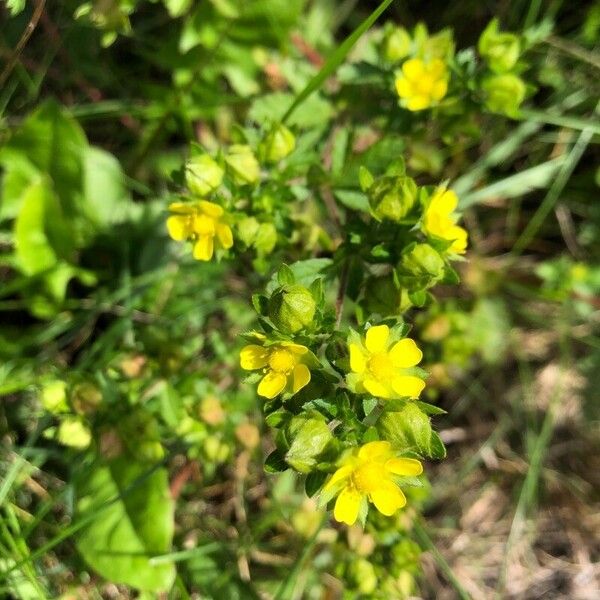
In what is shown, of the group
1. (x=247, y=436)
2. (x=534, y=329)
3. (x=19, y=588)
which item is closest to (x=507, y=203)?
(x=534, y=329)

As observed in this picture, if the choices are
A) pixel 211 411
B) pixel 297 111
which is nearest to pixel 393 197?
pixel 297 111

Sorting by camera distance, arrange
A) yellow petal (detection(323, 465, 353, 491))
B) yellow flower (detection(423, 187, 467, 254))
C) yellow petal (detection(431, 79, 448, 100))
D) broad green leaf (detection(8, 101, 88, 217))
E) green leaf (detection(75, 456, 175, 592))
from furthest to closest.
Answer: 1. broad green leaf (detection(8, 101, 88, 217))
2. green leaf (detection(75, 456, 175, 592))
3. yellow petal (detection(431, 79, 448, 100))
4. yellow flower (detection(423, 187, 467, 254))
5. yellow petal (detection(323, 465, 353, 491))

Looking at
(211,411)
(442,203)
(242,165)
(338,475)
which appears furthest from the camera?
(211,411)

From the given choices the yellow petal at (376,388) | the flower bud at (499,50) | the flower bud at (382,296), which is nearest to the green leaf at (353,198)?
the flower bud at (382,296)

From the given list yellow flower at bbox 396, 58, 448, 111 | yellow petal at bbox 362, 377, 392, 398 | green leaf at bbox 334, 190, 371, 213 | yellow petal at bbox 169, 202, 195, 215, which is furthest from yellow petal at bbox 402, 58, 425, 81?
yellow petal at bbox 362, 377, 392, 398

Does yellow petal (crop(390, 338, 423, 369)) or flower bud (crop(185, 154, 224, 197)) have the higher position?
flower bud (crop(185, 154, 224, 197))

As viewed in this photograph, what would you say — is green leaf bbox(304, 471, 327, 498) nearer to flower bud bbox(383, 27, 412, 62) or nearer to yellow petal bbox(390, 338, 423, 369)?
yellow petal bbox(390, 338, 423, 369)

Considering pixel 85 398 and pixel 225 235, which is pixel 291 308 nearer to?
pixel 225 235
